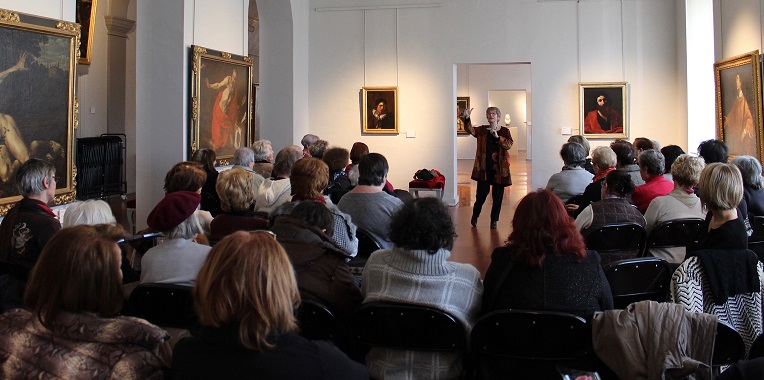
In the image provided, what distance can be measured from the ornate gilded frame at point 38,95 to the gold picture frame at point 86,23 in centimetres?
743

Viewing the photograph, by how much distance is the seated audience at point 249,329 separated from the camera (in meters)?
2.40

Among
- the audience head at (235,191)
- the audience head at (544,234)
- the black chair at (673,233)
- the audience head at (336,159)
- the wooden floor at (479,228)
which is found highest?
Answer: the audience head at (336,159)

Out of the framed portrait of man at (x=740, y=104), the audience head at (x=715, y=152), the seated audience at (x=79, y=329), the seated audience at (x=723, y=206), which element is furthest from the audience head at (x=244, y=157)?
the framed portrait of man at (x=740, y=104)

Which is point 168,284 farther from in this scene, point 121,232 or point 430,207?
point 430,207

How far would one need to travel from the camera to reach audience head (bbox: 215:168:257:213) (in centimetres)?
574

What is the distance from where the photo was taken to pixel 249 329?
2.40 m

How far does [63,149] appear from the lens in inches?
313

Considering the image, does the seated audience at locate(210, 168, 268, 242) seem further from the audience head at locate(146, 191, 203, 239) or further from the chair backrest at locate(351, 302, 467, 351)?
the chair backrest at locate(351, 302, 467, 351)

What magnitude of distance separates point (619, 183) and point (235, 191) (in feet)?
10.5

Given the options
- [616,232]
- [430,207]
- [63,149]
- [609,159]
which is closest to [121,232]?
[430,207]

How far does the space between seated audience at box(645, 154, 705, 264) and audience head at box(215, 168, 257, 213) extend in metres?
3.42

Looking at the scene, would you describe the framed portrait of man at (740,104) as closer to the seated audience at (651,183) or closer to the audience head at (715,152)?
the audience head at (715,152)

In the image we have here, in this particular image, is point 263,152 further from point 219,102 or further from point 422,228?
point 422,228

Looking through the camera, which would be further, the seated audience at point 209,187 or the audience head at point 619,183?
the seated audience at point 209,187
